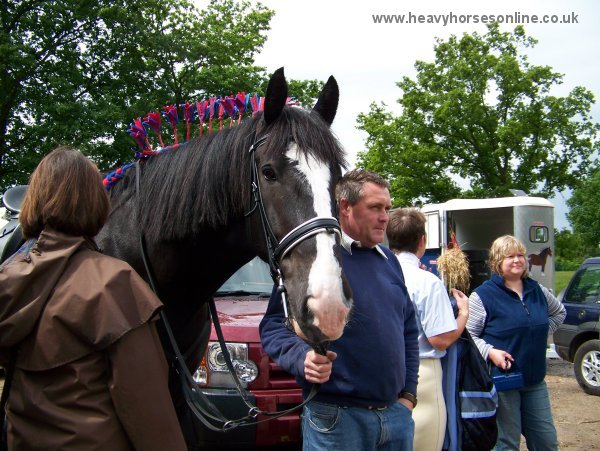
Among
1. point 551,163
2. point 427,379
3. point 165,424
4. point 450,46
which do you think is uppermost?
point 450,46

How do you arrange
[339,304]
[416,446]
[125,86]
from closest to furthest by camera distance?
[339,304] < [416,446] < [125,86]

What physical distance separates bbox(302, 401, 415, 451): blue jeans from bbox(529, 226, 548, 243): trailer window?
11996 millimetres

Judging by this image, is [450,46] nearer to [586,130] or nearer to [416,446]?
[586,130]

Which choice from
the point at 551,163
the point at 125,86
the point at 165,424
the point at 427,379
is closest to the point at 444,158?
the point at 551,163

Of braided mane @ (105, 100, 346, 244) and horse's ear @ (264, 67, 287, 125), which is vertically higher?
horse's ear @ (264, 67, 287, 125)

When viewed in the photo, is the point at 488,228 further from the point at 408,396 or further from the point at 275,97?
the point at 275,97

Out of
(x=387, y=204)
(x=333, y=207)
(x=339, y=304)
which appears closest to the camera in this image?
(x=339, y=304)

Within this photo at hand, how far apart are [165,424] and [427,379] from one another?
2.12m

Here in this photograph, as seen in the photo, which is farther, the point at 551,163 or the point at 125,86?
the point at 551,163

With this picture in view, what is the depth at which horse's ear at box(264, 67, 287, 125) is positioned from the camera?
234 cm

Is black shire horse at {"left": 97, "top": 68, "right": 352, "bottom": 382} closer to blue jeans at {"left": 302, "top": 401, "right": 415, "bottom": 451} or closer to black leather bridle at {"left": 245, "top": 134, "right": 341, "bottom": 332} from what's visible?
black leather bridle at {"left": 245, "top": 134, "right": 341, "bottom": 332}

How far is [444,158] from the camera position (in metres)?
26.9

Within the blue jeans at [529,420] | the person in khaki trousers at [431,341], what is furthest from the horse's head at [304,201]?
the blue jeans at [529,420]

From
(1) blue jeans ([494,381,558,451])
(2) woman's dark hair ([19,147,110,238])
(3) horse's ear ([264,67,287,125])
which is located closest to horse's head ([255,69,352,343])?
(3) horse's ear ([264,67,287,125])
